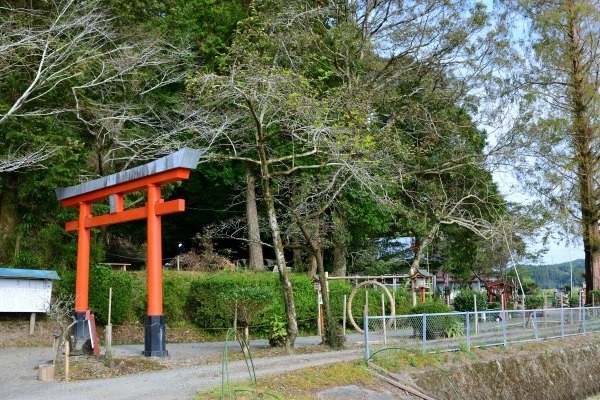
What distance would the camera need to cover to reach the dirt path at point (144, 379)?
9133 mm

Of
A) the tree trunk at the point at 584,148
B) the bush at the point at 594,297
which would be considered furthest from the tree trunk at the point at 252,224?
the bush at the point at 594,297

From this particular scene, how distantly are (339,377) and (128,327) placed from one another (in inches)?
409

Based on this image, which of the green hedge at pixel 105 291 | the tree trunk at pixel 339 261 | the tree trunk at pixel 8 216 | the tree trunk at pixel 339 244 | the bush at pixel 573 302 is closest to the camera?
the green hedge at pixel 105 291

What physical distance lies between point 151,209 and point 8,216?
8.46m

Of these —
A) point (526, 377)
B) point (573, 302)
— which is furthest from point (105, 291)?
point (573, 302)

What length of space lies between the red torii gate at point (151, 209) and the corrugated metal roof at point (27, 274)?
2.05 meters

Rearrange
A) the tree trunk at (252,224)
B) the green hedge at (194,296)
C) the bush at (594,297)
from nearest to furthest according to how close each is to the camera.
Result: the green hedge at (194,296), the tree trunk at (252,224), the bush at (594,297)

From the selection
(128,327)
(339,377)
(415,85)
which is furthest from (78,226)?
(415,85)

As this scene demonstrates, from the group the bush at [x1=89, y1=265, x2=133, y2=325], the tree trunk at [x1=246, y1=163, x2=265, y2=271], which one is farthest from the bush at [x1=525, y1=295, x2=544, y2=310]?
the bush at [x1=89, y1=265, x2=133, y2=325]

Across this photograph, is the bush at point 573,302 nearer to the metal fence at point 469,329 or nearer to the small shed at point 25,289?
the metal fence at point 469,329

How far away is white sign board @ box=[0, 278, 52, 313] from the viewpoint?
54.3 ft

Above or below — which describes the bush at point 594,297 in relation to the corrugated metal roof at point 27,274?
below

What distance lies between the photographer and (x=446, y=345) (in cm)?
1349

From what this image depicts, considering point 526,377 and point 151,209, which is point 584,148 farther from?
point 151,209
